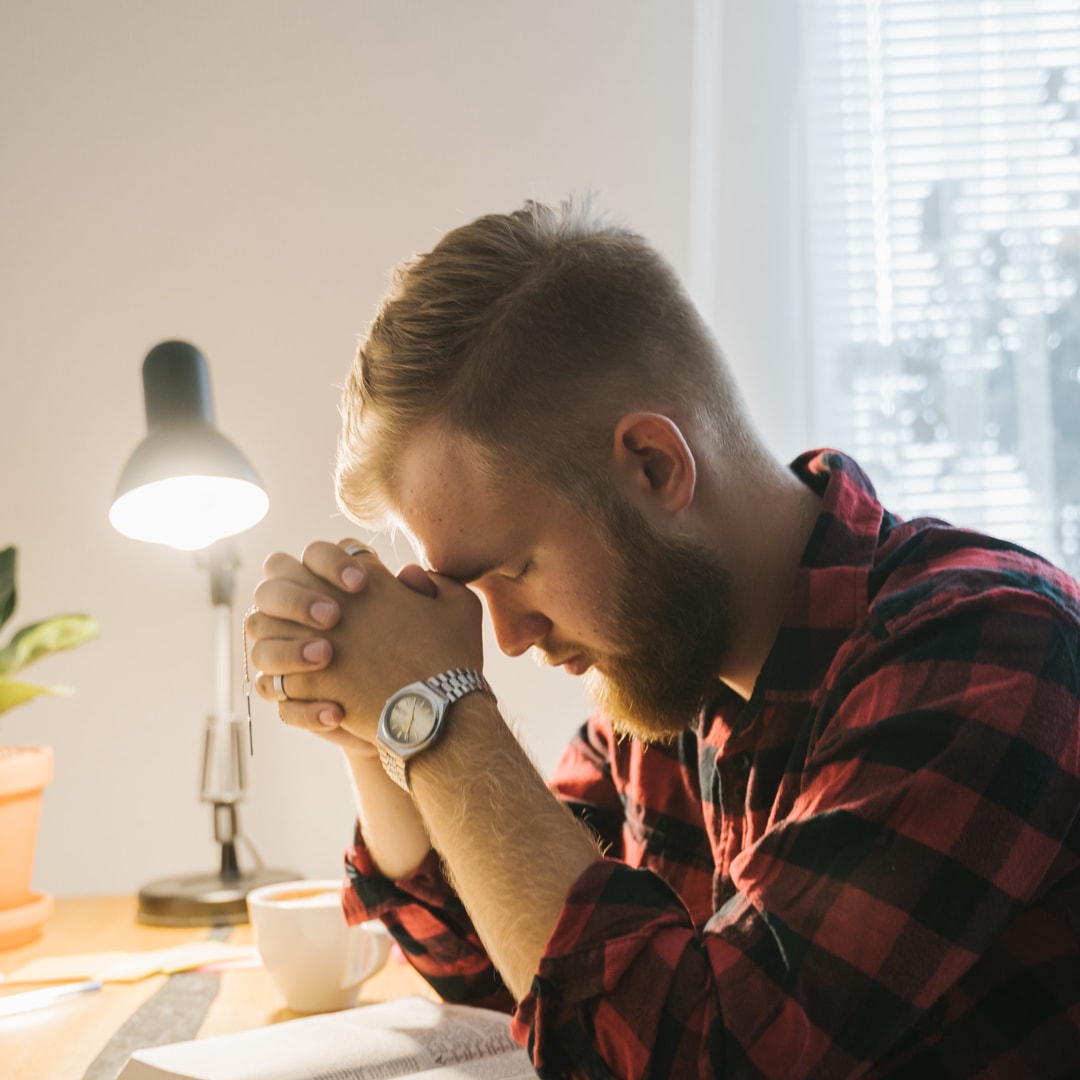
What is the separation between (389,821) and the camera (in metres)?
0.97

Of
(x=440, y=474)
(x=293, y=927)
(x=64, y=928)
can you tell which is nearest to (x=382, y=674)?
(x=440, y=474)

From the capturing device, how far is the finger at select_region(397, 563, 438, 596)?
843 mm

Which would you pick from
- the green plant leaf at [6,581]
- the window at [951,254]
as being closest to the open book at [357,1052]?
the green plant leaf at [6,581]

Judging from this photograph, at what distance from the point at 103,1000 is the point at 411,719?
1.51 feet

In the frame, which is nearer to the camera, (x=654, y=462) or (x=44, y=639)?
(x=654, y=462)

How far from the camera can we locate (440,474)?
2.82 feet

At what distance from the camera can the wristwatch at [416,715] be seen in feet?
2.41

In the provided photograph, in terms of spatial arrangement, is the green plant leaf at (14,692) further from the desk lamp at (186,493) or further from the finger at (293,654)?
the finger at (293,654)

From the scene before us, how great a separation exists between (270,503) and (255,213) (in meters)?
0.41

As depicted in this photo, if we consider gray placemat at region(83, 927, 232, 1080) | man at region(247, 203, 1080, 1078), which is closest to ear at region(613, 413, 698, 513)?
man at region(247, 203, 1080, 1078)

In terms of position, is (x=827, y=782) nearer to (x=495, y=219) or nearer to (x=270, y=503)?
(x=495, y=219)

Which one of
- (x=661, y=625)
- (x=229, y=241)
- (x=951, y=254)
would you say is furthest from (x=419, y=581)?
(x=951, y=254)

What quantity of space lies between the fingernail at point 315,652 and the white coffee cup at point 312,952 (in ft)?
0.84

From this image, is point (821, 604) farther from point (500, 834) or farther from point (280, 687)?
point (280, 687)
